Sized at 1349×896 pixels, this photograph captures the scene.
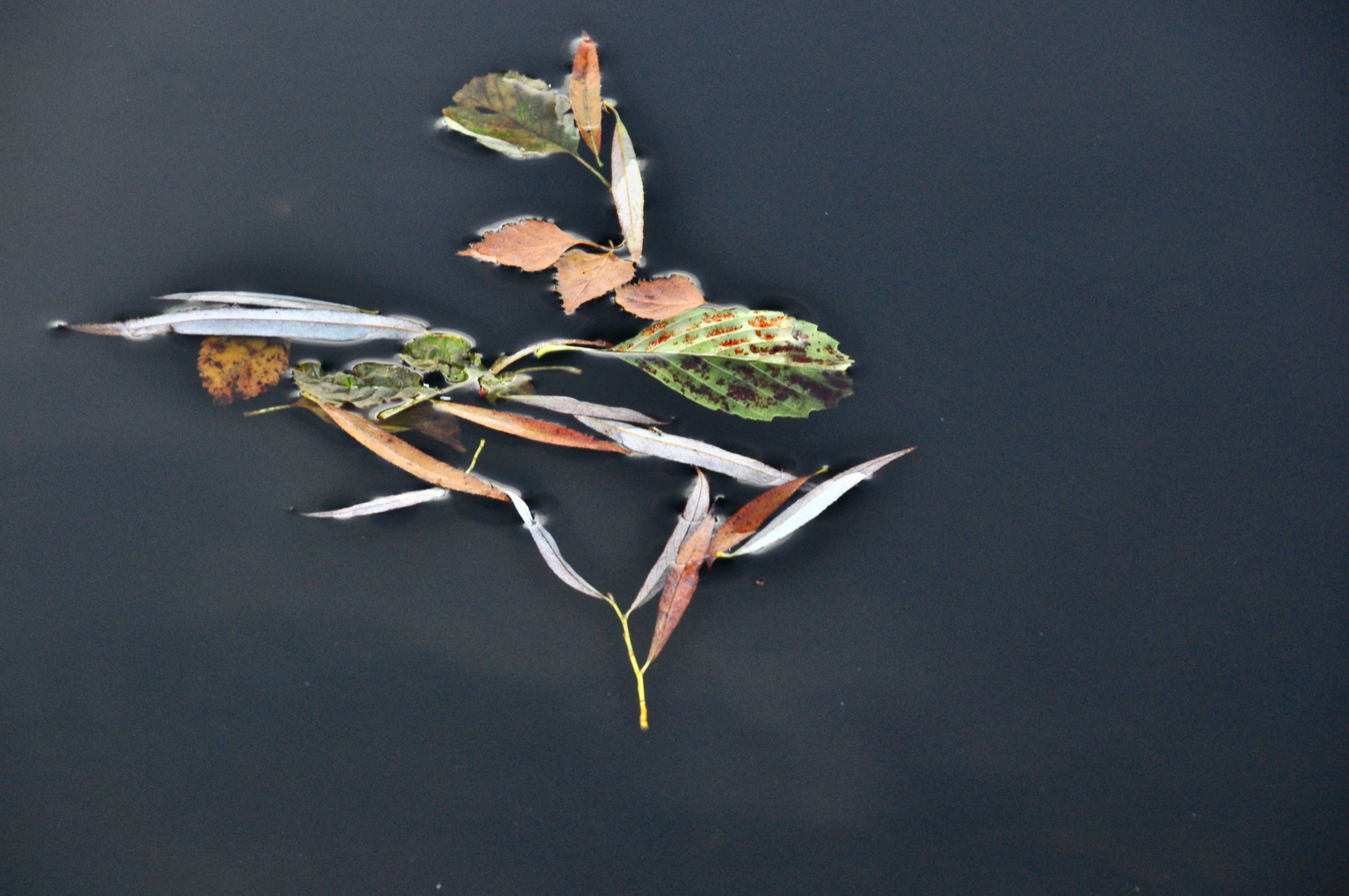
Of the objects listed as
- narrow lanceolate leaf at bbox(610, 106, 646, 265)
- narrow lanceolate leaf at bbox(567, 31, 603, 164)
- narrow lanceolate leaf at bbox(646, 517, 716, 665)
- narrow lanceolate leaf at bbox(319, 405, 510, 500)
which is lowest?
narrow lanceolate leaf at bbox(646, 517, 716, 665)

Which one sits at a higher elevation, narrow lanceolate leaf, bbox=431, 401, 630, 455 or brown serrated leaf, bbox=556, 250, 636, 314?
brown serrated leaf, bbox=556, 250, 636, 314

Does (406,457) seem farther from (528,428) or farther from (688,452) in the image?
(688,452)

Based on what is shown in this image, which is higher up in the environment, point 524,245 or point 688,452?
point 524,245

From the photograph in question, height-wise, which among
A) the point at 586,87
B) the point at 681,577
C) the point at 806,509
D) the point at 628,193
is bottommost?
the point at 681,577

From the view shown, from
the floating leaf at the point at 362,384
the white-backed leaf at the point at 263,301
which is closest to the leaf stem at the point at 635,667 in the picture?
the floating leaf at the point at 362,384

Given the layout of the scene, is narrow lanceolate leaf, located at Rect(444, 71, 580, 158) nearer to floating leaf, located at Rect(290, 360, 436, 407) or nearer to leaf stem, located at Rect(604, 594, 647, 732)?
floating leaf, located at Rect(290, 360, 436, 407)

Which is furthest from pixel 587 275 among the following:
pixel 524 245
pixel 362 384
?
pixel 362 384

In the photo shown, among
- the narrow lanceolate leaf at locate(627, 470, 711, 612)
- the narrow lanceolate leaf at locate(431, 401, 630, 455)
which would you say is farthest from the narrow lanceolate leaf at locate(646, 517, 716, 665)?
the narrow lanceolate leaf at locate(431, 401, 630, 455)
